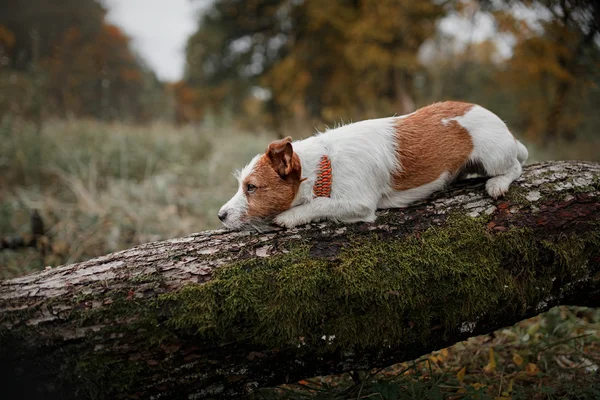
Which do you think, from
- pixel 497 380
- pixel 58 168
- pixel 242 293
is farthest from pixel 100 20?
pixel 497 380

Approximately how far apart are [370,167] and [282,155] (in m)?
0.64

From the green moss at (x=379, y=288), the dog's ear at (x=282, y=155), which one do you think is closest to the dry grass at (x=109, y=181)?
the dog's ear at (x=282, y=155)

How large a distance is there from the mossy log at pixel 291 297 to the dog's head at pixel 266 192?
17 centimetres

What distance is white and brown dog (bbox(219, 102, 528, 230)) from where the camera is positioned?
2.62 m

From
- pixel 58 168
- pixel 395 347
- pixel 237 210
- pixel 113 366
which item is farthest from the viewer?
pixel 58 168

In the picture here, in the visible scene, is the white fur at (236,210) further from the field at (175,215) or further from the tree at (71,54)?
the tree at (71,54)

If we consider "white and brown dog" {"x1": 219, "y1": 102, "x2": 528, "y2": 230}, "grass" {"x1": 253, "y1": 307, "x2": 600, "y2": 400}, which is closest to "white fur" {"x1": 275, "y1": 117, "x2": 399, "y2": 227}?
"white and brown dog" {"x1": 219, "y1": 102, "x2": 528, "y2": 230}

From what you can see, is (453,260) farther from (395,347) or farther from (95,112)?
(95,112)

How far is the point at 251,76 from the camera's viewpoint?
19.6m

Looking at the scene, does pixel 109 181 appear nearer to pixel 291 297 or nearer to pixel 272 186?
pixel 272 186

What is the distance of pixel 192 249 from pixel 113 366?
0.73 metres

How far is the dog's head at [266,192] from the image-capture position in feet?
8.63

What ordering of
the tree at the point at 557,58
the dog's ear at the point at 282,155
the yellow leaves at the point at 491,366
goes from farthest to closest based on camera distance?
the tree at the point at 557,58, the yellow leaves at the point at 491,366, the dog's ear at the point at 282,155

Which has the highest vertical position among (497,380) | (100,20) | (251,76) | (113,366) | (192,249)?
(100,20)
